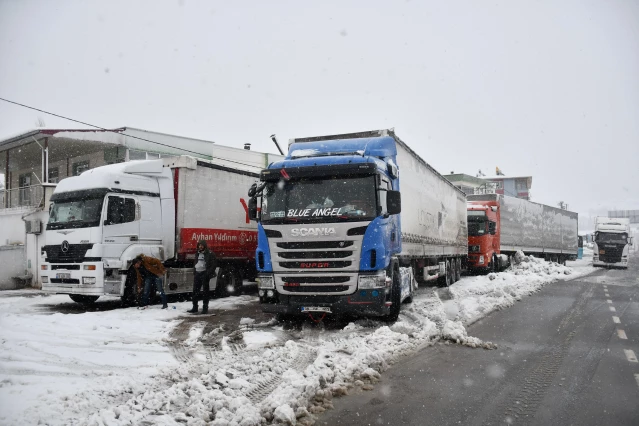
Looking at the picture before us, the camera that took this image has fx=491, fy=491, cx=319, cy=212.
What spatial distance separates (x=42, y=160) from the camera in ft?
75.0

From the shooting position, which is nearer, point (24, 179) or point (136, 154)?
point (136, 154)

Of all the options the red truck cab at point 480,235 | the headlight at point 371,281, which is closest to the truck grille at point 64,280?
the headlight at point 371,281

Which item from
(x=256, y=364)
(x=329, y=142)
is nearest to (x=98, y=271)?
(x=329, y=142)

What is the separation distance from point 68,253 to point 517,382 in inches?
415

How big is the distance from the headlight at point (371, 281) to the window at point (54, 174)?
25.6 meters

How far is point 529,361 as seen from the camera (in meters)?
6.70

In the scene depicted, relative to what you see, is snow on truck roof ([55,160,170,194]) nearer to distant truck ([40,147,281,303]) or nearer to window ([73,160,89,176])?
distant truck ([40,147,281,303])

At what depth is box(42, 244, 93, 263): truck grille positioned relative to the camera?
11766 mm

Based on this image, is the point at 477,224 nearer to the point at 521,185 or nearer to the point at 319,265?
the point at 319,265

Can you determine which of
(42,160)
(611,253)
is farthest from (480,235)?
(42,160)

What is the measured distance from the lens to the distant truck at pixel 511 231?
895 inches

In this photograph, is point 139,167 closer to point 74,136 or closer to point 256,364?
point 256,364

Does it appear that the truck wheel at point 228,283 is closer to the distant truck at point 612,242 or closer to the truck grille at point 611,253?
the distant truck at point 612,242

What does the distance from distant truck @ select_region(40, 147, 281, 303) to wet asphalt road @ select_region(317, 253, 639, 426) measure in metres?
8.04
